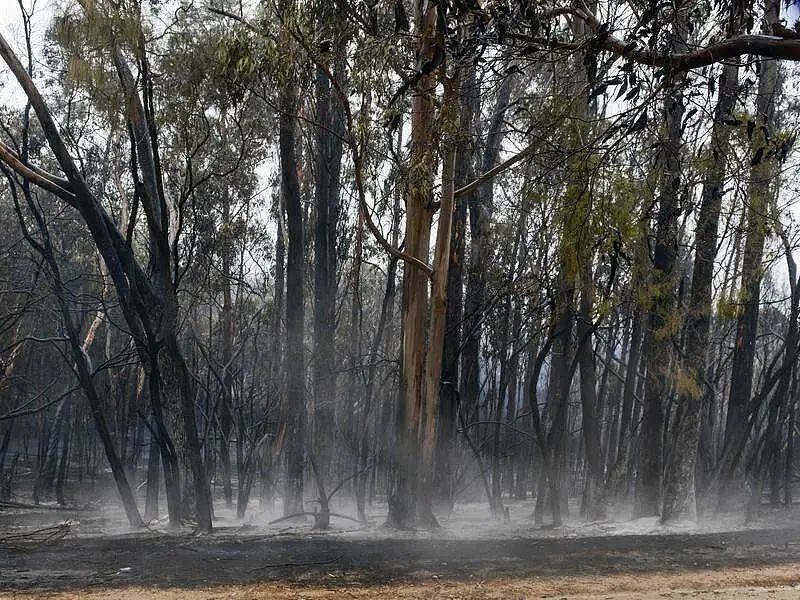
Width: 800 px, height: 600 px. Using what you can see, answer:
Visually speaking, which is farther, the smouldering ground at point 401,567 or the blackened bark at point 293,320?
the blackened bark at point 293,320

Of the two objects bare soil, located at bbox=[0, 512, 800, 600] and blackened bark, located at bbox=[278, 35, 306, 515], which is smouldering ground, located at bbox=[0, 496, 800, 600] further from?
blackened bark, located at bbox=[278, 35, 306, 515]

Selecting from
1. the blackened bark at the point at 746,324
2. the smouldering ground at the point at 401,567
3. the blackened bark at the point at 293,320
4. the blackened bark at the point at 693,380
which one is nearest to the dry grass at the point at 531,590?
the smouldering ground at the point at 401,567

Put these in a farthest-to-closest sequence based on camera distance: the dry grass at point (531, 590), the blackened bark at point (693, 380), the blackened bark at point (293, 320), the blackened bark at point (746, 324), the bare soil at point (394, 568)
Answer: the blackened bark at point (293, 320) → the blackened bark at point (746, 324) → the blackened bark at point (693, 380) → the bare soil at point (394, 568) → the dry grass at point (531, 590)

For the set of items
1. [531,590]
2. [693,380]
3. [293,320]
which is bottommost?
[531,590]

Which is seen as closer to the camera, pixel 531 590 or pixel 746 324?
Answer: pixel 531 590

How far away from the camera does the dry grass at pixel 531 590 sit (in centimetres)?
639

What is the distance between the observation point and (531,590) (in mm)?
6867

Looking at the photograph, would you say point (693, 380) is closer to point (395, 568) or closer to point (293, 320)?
point (293, 320)

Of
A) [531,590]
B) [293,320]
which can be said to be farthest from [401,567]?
[293,320]

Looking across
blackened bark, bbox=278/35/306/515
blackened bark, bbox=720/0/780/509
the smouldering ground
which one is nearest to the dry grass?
the smouldering ground

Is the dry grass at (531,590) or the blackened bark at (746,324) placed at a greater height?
the blackened bark at (746,324)

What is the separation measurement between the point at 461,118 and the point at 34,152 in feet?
32.1

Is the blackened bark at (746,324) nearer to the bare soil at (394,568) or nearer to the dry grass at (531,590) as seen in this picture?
the bare soil at (394,568)

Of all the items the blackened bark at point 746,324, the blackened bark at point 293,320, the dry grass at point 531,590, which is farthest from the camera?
the blackened bark at point 293,320
